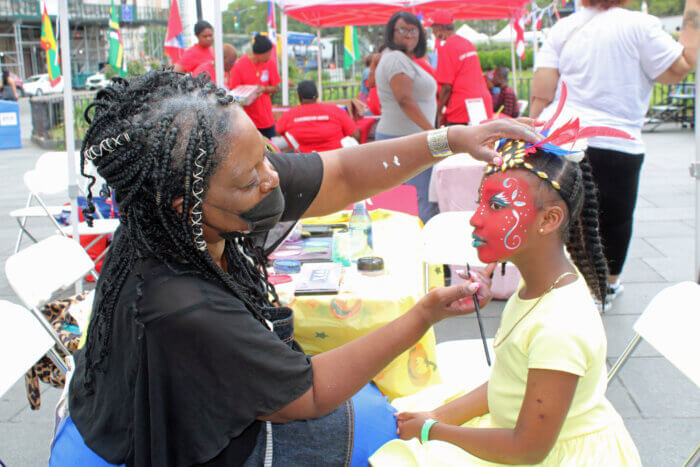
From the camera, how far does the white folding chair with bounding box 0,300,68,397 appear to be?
170 cm

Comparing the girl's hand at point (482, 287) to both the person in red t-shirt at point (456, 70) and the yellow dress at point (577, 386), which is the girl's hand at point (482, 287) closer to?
the yellow dress at point (577, 386)

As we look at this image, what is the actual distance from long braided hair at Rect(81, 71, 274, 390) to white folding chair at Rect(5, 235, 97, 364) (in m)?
1.04

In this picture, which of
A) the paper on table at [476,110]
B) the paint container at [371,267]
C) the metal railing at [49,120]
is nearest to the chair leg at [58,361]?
the paint container at [371,267]

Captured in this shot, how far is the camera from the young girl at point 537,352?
1.33m

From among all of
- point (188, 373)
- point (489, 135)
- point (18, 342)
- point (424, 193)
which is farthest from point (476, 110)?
point (188, 373)

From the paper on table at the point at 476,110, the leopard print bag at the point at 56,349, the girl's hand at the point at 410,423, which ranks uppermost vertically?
the paper on table at the point at 476,110

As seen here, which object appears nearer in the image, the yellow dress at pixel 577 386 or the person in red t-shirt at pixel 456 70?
the yellow dress at pixel 577 386

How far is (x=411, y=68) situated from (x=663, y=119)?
968 centimetres

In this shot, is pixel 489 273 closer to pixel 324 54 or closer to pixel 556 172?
pixel 556 172

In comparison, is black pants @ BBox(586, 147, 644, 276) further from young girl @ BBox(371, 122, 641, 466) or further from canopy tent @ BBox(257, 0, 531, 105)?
canopy tent @ BBox(257, 0, 531, 105)

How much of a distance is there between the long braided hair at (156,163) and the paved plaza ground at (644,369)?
0.72 meters

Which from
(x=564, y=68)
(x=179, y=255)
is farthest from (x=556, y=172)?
(x=564, y=68)

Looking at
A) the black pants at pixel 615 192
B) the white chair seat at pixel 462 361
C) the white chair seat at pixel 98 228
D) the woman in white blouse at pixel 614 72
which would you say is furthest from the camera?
the white chair seat at pixel 98 228

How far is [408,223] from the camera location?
3250 mm
